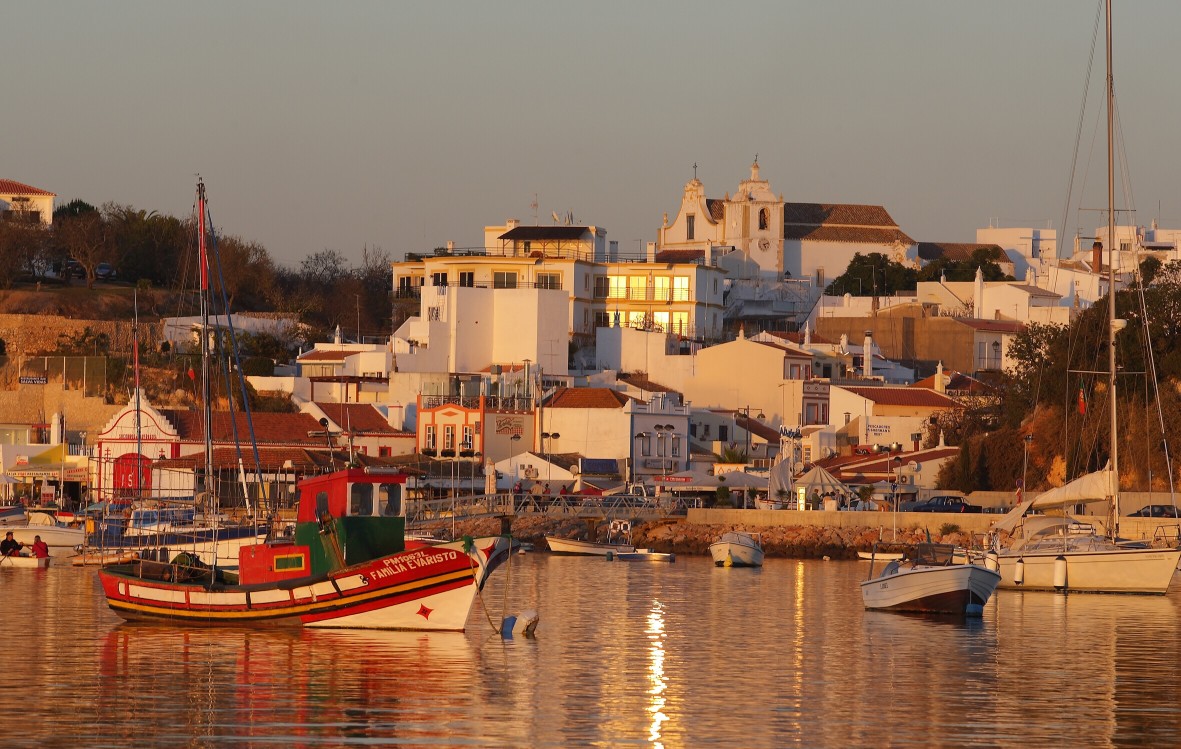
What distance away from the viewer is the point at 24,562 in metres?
52.5

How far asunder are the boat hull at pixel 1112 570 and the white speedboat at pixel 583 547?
20.9 m

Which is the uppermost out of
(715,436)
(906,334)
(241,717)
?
(906,334)

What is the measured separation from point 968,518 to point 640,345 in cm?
3949

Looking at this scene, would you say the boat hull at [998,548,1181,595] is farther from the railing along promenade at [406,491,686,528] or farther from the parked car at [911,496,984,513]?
the railing along promenade at [406,491,686,528]

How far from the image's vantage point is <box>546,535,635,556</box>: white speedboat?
64062 millimetres

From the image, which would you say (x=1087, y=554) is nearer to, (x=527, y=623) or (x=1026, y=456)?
(x=527, y=623)

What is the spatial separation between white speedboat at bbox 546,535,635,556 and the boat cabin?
3234cm

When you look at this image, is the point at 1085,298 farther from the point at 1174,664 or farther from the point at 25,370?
the point at 1174,664

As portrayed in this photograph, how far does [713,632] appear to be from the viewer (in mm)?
34625

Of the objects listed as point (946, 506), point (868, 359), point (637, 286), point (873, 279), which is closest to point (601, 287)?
point (637, 286)

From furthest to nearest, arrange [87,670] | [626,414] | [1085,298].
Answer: [1085,298] < [626,414] < [87,670]

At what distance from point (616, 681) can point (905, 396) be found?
205 feet

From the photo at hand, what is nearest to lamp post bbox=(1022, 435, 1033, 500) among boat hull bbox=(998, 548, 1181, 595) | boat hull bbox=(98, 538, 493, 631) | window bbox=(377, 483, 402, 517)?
boat hull bbox=(998, 548, 1181, 595)

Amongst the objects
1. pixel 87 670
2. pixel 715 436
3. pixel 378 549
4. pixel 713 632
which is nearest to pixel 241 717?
pixel 87 670
